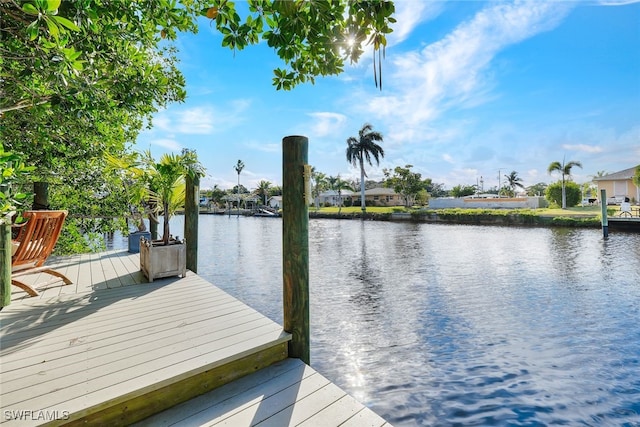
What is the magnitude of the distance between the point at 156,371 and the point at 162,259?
2.77 meters

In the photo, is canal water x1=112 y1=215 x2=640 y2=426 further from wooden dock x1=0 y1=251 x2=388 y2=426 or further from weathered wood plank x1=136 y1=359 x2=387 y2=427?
wooden dock x1=0 y1=251 x2=388 y2=426

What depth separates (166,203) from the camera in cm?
455

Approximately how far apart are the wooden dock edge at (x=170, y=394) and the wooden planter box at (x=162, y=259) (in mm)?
2735

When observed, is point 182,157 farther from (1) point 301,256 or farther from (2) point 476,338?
(2) point 476,338

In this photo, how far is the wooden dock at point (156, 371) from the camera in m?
1.61

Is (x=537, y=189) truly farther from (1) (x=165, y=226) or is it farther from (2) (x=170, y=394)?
(2) (x=170, y=394)

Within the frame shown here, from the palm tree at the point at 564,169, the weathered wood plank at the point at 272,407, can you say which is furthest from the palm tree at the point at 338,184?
the weathered wood plank at the point at 272,407

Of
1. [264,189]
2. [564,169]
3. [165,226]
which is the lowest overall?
[165,226]

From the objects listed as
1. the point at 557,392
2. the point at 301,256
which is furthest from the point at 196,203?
the point at 557,392

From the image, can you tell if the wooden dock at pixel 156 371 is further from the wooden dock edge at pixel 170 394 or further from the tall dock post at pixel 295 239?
the tall dock post at pixel 295 239

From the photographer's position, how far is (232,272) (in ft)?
30.5

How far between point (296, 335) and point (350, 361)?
6.01 feet

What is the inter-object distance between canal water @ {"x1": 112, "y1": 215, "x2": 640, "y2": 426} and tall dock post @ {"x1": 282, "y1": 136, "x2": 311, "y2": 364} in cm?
140

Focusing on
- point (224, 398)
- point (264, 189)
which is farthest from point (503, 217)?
point (264, 189)
